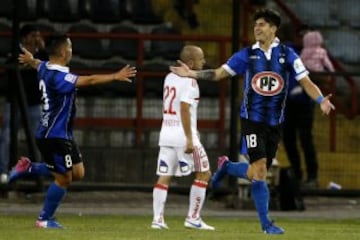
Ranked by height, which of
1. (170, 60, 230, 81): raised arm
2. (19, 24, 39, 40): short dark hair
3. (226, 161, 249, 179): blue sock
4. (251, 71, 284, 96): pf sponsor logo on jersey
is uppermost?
(19, 24, 39, 40): short dark hair

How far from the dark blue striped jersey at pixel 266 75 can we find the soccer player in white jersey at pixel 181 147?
Result: 93 cm

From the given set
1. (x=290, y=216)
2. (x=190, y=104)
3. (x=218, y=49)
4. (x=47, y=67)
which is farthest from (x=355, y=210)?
(x=47, y=67)

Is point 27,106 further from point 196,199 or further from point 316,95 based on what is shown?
point 316,95

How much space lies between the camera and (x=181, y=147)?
15750 millimetres

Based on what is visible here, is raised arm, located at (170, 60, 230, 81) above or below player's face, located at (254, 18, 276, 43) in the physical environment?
below

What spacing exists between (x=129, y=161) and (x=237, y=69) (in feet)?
19.3

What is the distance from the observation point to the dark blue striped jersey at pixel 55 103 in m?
15.1

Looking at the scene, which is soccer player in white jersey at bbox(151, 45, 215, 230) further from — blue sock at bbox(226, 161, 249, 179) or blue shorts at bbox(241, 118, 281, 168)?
blue shorts at bbox(241, 118, 281, 168)

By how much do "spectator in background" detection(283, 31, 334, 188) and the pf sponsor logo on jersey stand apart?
5641 mm

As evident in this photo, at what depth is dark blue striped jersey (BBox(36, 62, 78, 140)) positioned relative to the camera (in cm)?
1507

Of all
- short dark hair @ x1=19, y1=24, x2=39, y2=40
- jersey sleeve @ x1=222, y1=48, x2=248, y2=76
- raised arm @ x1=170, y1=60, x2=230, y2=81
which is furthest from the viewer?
short dark hair @ x1=19, y1=24, x2=39, y2=40

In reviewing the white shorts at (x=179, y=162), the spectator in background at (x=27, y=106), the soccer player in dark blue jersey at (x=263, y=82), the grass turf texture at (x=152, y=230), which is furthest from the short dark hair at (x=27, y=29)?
the soccer player in dark blue jersey at (x=263, y=82)

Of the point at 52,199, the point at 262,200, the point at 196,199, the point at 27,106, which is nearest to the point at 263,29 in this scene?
the point at 262,200

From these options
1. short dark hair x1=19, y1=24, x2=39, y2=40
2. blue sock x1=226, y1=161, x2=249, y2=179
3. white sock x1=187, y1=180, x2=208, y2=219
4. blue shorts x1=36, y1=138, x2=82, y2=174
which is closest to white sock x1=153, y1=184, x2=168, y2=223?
white sock x1=187, y1=180, x2=208, y2=219
